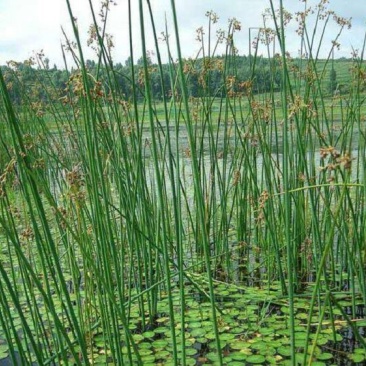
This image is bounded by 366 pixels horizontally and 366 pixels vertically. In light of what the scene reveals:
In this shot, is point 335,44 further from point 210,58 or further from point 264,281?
point 264,281

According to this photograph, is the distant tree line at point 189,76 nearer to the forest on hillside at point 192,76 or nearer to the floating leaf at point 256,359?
the forest on hillside at point 192,76

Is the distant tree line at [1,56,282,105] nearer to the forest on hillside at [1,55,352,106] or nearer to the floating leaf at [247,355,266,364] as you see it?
the forest on hillside at [1,55,352,106]

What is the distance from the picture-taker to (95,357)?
6.49 feet

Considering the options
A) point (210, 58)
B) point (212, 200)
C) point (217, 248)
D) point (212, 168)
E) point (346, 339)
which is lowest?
point (346, 339)

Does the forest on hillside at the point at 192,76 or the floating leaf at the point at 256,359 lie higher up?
the forest on hillside at the point at 192,76

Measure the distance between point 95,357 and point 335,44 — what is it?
64.5 inches

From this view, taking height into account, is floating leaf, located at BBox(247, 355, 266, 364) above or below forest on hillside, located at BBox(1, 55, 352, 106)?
below

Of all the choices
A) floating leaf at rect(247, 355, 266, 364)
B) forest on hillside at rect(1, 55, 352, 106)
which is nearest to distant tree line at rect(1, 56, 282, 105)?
forest on hillside at rect(1, 55, 352, 106)

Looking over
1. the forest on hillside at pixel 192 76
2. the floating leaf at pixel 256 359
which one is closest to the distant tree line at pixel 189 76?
the forest on hillside at pixel 192 76

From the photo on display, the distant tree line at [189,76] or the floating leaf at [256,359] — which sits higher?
the distant tree line at [189,76]

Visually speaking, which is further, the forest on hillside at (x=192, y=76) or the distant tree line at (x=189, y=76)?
the distant tree line at (x=189, y=76)

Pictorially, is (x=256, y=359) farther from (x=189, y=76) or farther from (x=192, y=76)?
(x=192, y=76)

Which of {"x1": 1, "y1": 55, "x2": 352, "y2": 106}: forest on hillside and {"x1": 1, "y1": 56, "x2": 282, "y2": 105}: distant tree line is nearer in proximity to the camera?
{"x1": 1, "y1": 55, "x2": 352, "y2": 106}: forest on hillside

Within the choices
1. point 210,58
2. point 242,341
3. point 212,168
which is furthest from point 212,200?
point 242,341
